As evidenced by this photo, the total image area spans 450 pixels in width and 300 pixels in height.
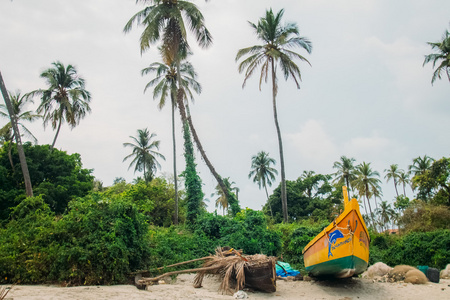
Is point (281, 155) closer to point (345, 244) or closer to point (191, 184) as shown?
point (191, 184)

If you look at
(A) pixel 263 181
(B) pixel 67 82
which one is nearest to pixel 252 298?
(B) pixel 67 82

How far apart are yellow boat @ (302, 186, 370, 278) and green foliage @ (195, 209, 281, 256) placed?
5564 mm

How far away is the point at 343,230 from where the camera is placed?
353 inches

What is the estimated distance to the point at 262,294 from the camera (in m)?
→ 9.16

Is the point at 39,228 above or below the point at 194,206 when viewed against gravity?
below

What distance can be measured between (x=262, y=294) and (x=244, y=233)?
20.3 ft

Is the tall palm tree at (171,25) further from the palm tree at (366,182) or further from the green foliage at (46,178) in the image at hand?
the palm tree at (366,182)

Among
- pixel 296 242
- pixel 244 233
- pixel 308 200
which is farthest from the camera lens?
pixel 308 200

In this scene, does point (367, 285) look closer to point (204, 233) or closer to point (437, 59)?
point (204, 233)

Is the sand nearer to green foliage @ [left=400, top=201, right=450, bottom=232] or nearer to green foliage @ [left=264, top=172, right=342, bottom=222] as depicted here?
green foliage @ [left=400, top=201, right=450, bottom=232]

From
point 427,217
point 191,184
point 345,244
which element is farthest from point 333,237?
point 427,217

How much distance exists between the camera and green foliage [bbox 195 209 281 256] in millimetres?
15102

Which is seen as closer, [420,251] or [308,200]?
[420,251]

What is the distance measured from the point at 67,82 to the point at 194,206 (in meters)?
14.0
